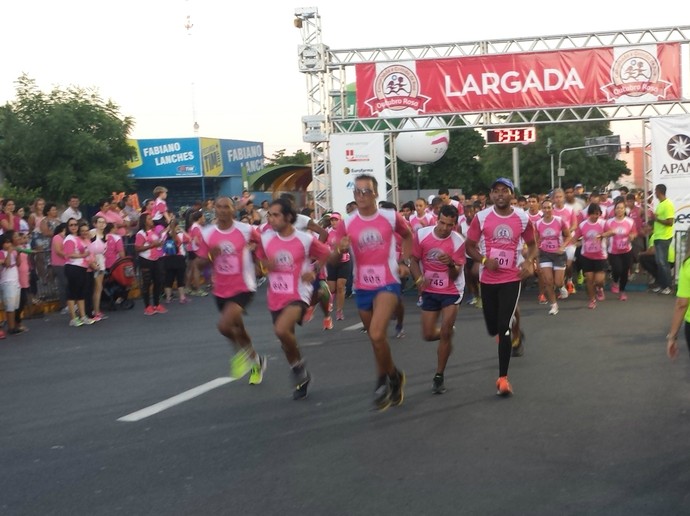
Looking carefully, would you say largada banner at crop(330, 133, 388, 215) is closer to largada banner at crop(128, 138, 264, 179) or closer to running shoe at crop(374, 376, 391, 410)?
running shoe at crop(374, 376, 391, 410)

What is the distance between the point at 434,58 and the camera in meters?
20.4

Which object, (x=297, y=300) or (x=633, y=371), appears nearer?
(x=297, y=300)

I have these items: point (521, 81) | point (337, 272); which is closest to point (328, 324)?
point (337, 272)

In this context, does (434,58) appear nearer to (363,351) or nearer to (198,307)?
(198,307)

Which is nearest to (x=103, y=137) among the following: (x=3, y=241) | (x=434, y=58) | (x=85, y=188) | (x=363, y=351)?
(x=85, y=188)

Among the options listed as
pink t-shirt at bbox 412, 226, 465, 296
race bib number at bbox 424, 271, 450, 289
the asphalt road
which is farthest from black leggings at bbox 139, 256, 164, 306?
race bib number at bbox 424, 271, 450, 289

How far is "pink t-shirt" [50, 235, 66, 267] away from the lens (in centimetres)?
1530

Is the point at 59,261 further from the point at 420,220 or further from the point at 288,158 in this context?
the point at 288,158

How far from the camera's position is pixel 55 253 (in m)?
15.9

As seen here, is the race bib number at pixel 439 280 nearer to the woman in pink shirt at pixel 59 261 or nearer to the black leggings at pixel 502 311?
the black leggings at pixel 502 311

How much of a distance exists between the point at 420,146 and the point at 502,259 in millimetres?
31483

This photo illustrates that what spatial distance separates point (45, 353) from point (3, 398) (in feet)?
10.4

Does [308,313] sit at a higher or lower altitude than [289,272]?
lower

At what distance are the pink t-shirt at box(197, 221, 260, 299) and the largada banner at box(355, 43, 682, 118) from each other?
12.7 metres
